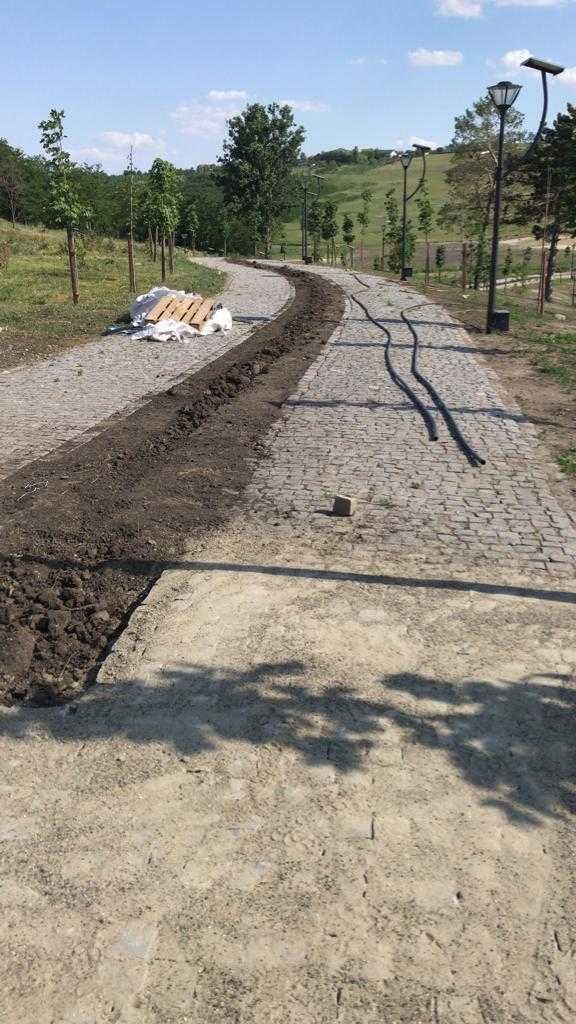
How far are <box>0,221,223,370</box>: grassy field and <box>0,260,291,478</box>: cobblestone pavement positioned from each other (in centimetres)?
117

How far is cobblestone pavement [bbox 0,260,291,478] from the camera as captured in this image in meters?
9.45

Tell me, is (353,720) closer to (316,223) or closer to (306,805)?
(306,805)

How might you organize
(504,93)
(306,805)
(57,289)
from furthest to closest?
(57,289) < (504,93) < (306,805)

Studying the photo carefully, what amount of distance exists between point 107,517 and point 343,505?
2007 millimetres

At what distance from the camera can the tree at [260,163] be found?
218ft

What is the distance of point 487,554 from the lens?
238 inches

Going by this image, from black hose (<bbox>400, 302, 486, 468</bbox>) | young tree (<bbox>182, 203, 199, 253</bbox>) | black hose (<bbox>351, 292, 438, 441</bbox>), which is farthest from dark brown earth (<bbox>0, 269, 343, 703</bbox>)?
young tree (<bbox>182, 203, 199, 253</bbox>)

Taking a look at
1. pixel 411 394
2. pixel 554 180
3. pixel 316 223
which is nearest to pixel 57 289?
pixel 411 394

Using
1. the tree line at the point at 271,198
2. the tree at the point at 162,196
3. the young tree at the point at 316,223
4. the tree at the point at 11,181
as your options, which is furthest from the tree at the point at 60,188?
the tree at the point at 11,181

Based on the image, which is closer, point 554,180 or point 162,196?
point 162,196

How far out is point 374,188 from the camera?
113438 millimetres

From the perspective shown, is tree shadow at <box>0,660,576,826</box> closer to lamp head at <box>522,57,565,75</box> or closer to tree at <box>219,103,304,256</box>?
lamp head at <box>522,57,565,75</box>

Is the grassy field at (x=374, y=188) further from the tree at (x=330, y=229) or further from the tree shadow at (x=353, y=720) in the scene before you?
the tree shadow at (x=353, y=720)

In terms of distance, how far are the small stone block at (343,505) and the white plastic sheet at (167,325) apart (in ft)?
35.5
